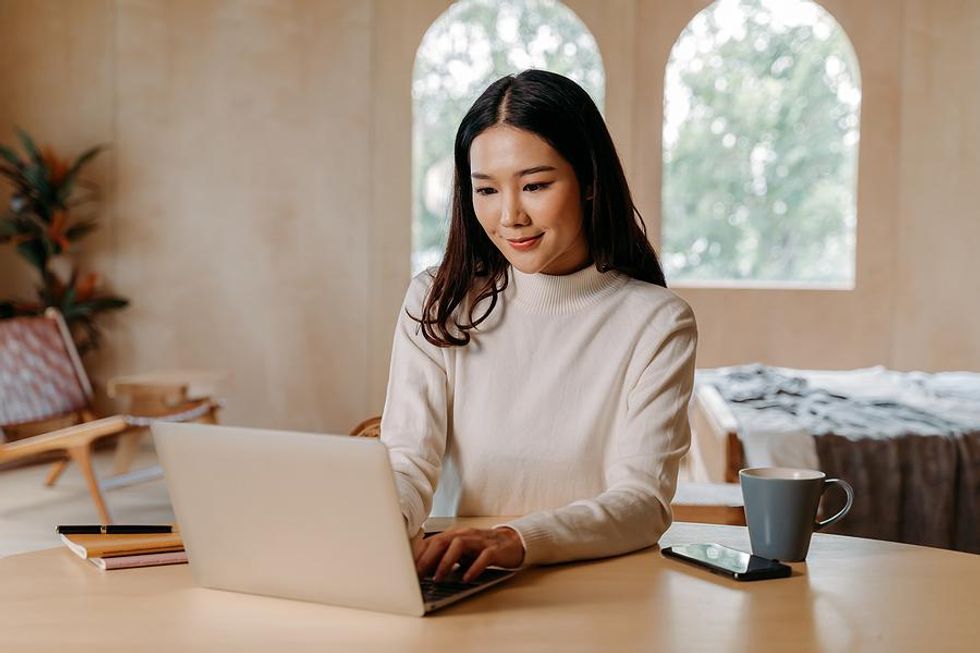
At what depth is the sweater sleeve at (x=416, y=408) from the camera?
5.12ft

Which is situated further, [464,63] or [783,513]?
[464,63]

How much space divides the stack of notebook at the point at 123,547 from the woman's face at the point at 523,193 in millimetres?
575

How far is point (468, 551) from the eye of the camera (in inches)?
48.4

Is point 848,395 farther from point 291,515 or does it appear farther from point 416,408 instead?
point 291,515

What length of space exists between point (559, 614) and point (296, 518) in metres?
0.27

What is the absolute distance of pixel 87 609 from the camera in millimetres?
1124

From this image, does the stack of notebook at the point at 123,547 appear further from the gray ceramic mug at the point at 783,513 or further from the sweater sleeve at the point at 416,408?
the gray ceramic mug at the point at 783,513

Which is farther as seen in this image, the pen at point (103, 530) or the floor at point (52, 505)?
the floor at point (52, 505)

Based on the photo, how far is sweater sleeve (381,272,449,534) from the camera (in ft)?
5.12

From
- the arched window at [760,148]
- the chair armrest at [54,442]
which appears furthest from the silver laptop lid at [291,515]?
the arched window at [760,148]

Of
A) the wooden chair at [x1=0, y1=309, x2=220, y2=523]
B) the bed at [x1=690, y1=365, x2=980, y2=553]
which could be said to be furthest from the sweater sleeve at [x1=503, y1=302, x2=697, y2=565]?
the wooden chair at [x1=0, y1=309, x2=220, y2=523]

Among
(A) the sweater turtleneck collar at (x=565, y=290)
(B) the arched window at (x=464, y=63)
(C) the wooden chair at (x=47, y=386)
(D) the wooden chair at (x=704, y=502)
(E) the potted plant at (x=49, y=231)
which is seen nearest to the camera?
(A) the sweater turtleneck collar at (x=565, y=290)

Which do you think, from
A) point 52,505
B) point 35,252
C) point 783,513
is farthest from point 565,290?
point 35,252

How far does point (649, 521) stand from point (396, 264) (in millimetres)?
5457
